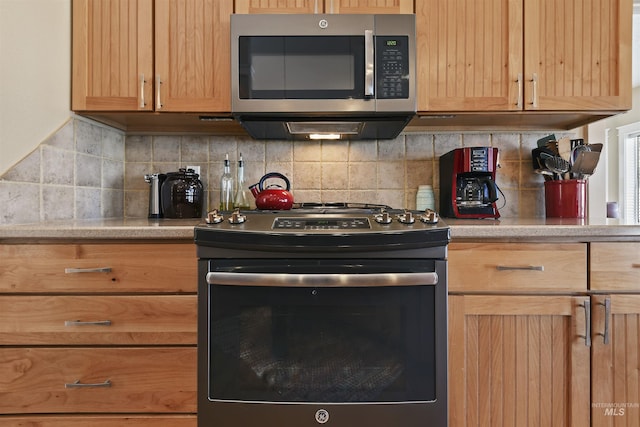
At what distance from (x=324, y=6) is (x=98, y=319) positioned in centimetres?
136

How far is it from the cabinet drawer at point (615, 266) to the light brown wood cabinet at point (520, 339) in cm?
4

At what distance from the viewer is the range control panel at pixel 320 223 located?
1.28 m

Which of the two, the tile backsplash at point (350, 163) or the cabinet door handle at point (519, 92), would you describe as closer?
the cabinet door handle at point (519, 92)

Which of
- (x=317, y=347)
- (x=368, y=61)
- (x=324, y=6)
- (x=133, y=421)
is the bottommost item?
(x=133, y=421)

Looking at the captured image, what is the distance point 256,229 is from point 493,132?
4.25 feet

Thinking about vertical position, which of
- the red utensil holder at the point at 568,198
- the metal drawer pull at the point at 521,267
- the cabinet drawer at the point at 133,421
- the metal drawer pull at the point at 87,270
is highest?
the red utensil holder at the point at 568,198

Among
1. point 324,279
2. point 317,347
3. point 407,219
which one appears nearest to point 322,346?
point 317,347

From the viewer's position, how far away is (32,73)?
148cm

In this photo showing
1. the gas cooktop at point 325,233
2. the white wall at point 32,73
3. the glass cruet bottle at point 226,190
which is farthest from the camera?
the glass cruet bottle at point 226,190

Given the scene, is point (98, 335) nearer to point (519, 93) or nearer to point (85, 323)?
point (85, 323)

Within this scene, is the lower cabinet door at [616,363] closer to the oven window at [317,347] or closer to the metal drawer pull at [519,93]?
the oven window at [317,347]

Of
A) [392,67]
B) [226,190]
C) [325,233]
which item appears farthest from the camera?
[226,190]

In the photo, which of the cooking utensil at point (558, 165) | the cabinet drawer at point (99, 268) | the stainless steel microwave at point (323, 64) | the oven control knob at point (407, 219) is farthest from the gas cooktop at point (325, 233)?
the cooking utensil at point (558, 165)

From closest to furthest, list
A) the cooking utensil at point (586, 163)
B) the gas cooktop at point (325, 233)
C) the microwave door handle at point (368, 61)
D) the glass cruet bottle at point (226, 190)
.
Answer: the gas cooktop at point (325, 233) → the microwave door handle at point (368, 61) → the cooking utensil at point (586, 163) → the glass cruet bottle at point (226, 190)
